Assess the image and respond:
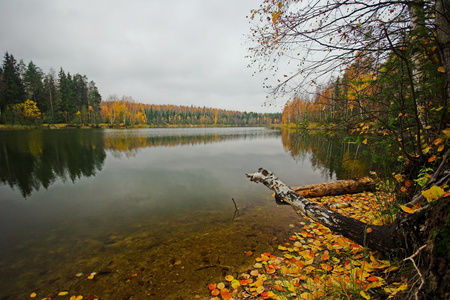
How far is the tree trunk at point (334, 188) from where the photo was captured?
19.4 ft

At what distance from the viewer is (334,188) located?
19.9 feet

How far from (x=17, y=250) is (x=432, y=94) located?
7951 mm

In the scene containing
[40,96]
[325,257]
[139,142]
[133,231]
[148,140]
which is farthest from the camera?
[40,96]

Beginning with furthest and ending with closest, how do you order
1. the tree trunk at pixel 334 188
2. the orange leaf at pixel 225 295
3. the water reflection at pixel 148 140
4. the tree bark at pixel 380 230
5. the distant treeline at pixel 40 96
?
1. the distant treeline at pixel 40 96
2. the water reflection at pixel 148 140
3. the tree trunk at pixel 334 188
4. the orange leaf at pixel 225 295
5. the tree bark at pixel 380 230

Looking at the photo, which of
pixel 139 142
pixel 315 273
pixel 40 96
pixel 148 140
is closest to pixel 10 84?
pixel 40 96

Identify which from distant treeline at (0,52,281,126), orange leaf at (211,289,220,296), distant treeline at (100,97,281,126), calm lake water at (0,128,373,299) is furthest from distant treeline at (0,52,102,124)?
orange leaf at (211,289,220,296)

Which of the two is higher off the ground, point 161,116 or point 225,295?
point 161,116

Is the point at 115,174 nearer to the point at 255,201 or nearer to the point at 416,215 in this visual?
the point at 255,201

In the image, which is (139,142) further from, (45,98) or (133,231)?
(45,98)

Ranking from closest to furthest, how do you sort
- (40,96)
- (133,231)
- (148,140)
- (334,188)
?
(133,231) → (334,188) → (148,140) → (40,96)

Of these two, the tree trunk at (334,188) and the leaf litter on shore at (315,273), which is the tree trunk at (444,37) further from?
the tree trunk at (334,188)

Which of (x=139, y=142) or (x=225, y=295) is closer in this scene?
(x=225, y=295)

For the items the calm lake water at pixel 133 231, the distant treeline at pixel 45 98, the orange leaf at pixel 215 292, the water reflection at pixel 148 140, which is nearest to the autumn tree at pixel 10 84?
the distant treeline at pixel 45 98

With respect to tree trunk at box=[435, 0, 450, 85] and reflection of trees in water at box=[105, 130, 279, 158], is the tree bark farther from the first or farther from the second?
reflection of trees in water at box=[105, 130, 279, 158]
